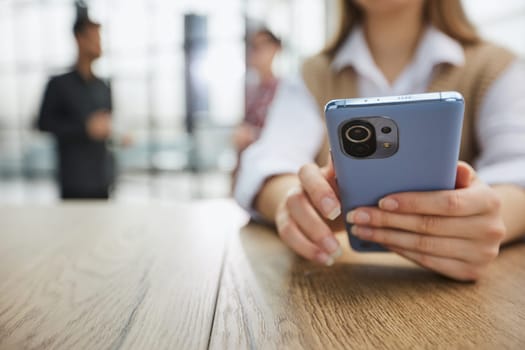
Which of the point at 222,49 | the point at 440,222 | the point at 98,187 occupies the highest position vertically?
the point at 222,49

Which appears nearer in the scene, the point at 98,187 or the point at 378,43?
the point at 378,43

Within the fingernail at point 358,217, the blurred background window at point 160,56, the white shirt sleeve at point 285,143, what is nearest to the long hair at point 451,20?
the white shirt sleeve at point 285,143

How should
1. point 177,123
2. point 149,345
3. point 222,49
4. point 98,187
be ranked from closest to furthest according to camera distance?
point 149,345 → point 98,187 → point 222,49 → point 177,123

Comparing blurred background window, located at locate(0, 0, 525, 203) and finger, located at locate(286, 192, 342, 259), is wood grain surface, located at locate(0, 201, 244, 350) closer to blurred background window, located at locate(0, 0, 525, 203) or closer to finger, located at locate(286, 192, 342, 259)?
finger, located at locate(286, 192, 342, 259)

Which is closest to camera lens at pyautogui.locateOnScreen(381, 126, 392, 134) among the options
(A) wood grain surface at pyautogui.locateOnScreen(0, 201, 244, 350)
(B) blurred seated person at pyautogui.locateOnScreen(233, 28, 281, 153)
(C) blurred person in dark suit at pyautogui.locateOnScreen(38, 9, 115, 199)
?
(A) wood grain surface at pyautogui.locateOnScreen(0, 201, 244, 350)

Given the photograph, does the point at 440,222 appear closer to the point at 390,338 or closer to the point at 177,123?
the point at 390,338

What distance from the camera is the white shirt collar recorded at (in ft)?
2.16

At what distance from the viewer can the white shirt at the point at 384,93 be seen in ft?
1.91

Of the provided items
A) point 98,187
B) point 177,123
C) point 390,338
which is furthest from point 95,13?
point 390,338

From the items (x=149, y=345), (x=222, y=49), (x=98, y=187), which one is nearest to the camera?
(x=149, y=345)

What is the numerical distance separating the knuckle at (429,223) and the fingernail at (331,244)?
0.09 metres

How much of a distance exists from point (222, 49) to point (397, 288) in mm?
3028

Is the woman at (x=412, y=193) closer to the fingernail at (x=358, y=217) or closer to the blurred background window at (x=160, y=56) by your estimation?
the fingernail at (x=358, y=217)

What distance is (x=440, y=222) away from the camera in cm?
39
